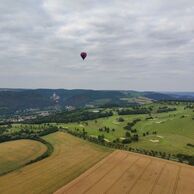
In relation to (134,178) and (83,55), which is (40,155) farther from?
(83,55)

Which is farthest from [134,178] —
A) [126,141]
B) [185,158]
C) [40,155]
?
[126,141]

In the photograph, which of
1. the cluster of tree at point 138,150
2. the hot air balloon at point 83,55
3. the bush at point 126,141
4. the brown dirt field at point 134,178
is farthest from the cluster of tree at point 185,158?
the hot air balloon at point 83,55

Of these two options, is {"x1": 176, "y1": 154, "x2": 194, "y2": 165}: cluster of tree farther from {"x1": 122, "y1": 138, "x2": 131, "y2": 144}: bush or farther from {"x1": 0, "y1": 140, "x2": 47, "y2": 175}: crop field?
{"x1": 0, "y1": 140, "x2": 47, "y2": 175}: crop field

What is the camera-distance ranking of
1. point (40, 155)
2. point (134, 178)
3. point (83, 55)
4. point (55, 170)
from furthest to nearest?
point (40, 155) < point (55, 170) < point (83, 55) < point (134, 178)

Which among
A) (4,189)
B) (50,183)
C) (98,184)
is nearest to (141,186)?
(98,184)

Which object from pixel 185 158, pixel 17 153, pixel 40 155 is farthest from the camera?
pixel 185 158

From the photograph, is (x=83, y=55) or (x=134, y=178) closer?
(x=134, y=178)

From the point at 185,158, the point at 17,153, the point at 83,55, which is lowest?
the point at 185,158
